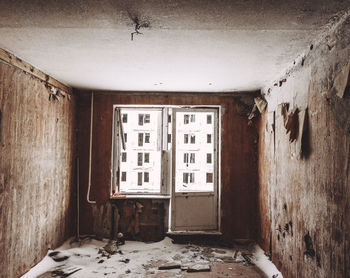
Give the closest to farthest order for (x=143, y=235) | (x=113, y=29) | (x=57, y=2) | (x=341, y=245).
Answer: (x=57, y=2) → (x=341, y=245) → (x=113, y=29) → (x=143, y=235)

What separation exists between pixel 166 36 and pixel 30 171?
2369mm

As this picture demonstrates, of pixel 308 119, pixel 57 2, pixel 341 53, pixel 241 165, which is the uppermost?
pixel 57 2

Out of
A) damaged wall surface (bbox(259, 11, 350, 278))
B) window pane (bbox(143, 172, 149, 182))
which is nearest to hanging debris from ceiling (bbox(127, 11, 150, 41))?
damaged wall surface (bbox(259, 11, 350, 278))

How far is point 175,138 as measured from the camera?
475 cm

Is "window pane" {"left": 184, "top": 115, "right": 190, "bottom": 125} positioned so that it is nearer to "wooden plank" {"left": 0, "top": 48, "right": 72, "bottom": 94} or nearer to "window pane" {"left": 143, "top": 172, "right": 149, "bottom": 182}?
"window pane" {"left": 143, "top": 172, "right": 149, "bottom": 182}

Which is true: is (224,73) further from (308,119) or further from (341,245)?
(341,245)

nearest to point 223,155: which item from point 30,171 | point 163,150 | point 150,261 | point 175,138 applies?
point 175,138

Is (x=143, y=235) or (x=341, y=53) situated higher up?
(x=341, y=53)

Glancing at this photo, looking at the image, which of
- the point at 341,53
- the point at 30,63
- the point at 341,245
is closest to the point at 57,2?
the point at 30,63

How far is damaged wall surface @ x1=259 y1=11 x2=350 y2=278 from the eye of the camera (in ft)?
6.44

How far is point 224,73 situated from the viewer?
3541mm

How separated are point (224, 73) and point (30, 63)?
8.06 feet

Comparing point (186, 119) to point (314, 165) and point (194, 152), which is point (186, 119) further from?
point (314, 165)

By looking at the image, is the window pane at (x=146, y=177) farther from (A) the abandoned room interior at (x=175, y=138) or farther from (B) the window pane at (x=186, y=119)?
(B) the window pane at (x=186, y=119)
